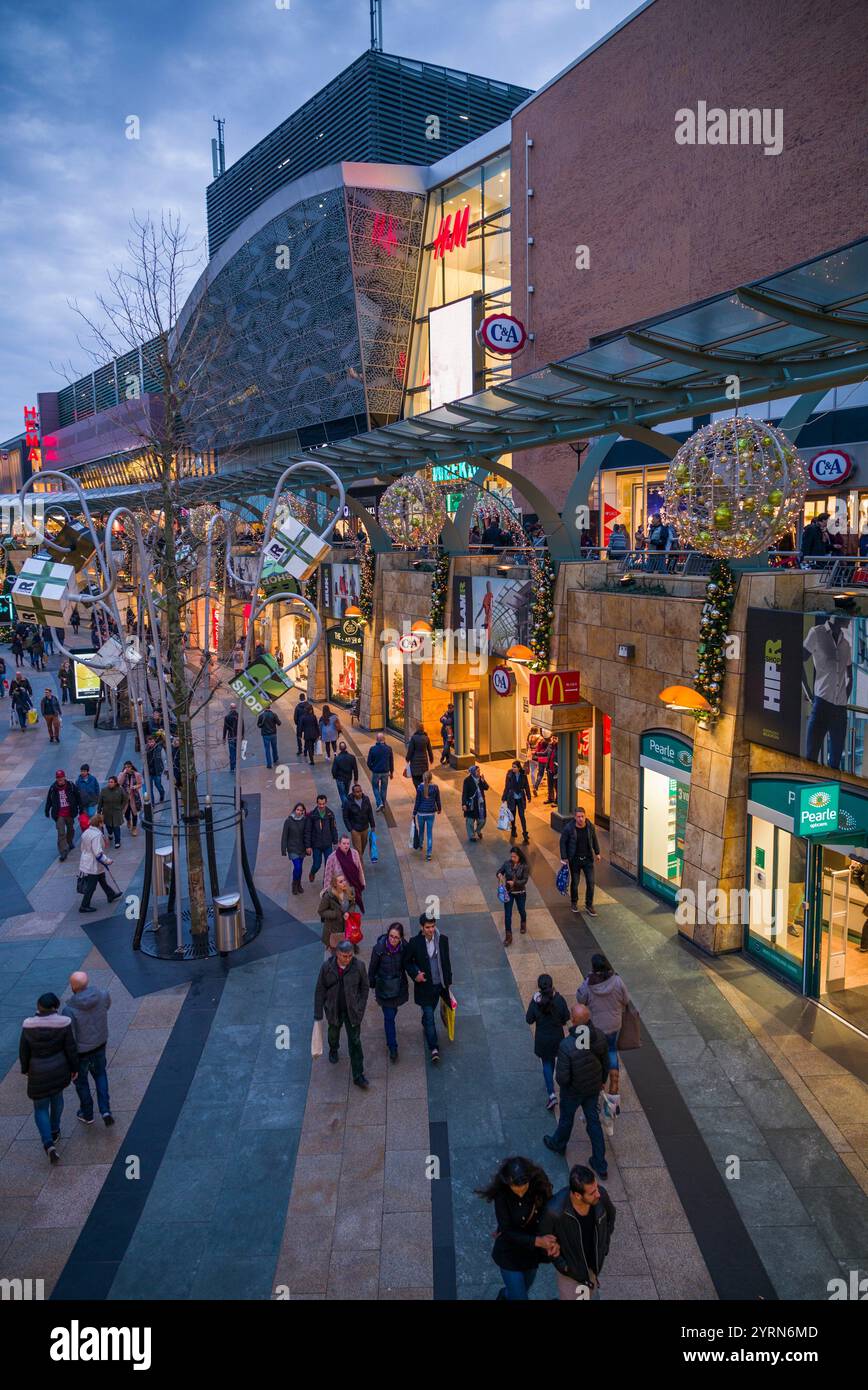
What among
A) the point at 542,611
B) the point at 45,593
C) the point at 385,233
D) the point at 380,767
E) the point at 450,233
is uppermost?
the point at 385,233

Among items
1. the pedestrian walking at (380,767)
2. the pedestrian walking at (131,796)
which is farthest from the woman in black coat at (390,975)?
the pedestrian walking at (131,796)

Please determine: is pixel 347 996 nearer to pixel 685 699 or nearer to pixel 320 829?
pixel 320 829

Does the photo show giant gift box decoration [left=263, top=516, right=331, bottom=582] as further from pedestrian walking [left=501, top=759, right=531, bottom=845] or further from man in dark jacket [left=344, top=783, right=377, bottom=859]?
pedestrian walking [left=501, top=759, right=531, bottom=845]

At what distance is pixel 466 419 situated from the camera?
1631 centimetres

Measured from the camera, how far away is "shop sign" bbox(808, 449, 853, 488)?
19.0m

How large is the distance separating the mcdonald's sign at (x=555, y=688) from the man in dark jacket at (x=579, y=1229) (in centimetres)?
1020

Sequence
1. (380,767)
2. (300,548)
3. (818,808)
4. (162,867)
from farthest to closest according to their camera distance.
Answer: (380,767)
(162,867)
(300,548)
(818,808)

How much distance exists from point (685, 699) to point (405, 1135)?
A: 6.28m

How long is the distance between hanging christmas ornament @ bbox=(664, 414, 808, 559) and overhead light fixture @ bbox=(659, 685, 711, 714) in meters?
2.86

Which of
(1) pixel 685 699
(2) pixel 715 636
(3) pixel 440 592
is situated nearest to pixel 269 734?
(3) pixel 440 592

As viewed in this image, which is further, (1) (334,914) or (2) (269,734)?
(2) (269,734)

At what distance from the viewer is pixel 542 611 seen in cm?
1599

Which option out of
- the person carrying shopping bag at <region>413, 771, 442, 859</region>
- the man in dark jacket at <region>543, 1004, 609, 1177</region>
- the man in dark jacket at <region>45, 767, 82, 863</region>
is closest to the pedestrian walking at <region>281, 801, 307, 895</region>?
the person carrying shopping bag at <region>413, 771, 442, 859</region>
